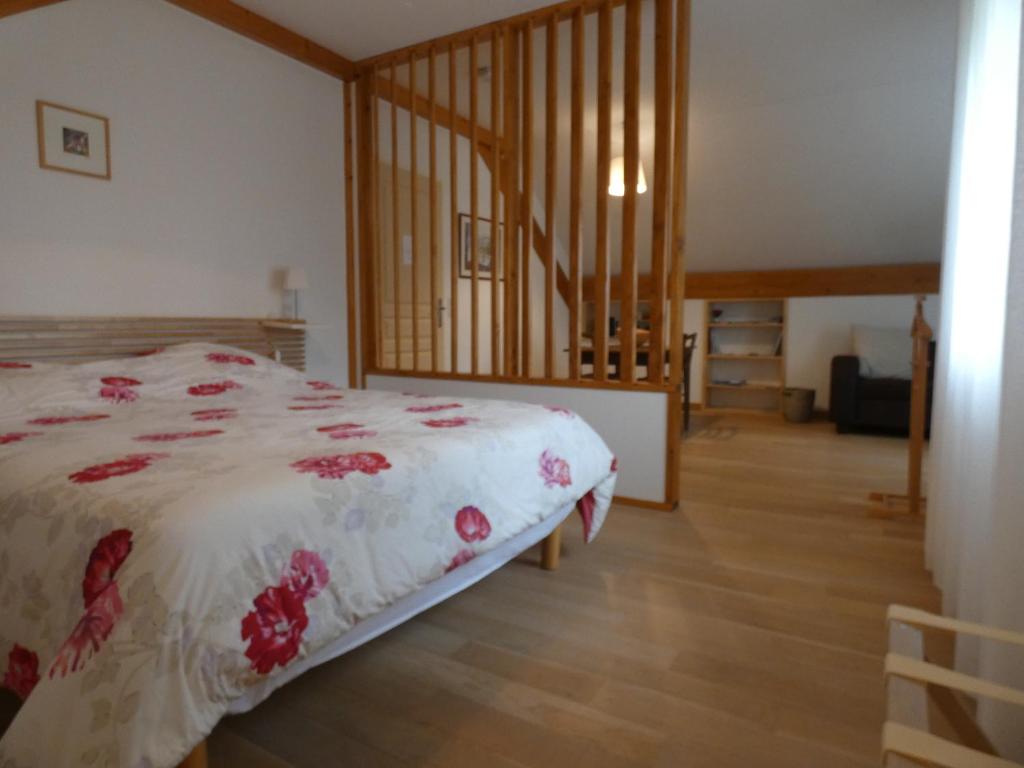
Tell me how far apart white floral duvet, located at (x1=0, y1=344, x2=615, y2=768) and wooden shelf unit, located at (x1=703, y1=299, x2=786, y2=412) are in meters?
4.64

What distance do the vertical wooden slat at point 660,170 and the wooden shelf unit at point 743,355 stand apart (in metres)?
3.26

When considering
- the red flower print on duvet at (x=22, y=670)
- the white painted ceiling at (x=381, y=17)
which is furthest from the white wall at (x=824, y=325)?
the red flower print on duvet at (x=22, y=670)

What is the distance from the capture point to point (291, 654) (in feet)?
3.70

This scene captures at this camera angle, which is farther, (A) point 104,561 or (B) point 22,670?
(B) point 22,670

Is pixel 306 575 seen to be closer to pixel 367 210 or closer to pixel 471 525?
pixel 471 525

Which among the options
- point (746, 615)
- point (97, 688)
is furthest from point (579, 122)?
point (97, 688)

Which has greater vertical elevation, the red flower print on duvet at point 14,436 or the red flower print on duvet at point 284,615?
the red flower print on duvet at point 14,436

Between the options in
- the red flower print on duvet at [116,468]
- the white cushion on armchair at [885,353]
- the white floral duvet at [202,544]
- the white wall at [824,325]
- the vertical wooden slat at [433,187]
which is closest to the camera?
the white floral duvet at [202,544]

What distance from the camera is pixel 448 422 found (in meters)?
1.93

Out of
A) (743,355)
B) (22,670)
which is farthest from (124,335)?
(743,355)

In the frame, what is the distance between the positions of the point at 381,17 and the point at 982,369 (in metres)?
3.27

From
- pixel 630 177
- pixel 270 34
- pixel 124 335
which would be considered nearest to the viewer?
pixel 124 335

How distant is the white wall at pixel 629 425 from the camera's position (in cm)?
313

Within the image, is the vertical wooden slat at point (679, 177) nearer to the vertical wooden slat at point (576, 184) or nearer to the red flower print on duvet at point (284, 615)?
the vertical wooden slat at point (576, 184)
